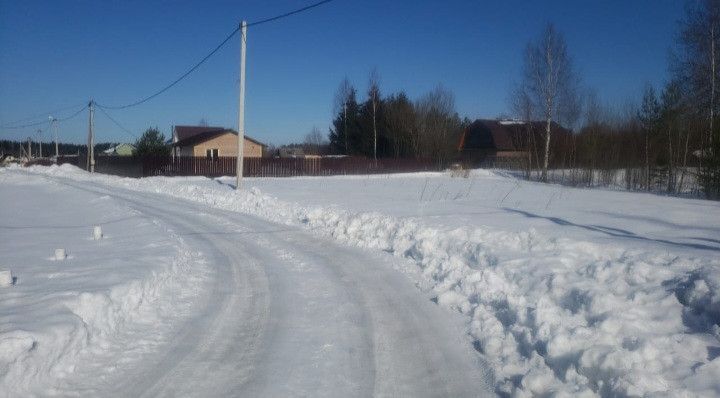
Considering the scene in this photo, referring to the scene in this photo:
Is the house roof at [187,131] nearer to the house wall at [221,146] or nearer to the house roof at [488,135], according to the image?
the house wall at [221,146]

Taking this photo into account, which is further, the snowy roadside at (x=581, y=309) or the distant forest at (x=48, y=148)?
the distant forest at (x=48, y=148)

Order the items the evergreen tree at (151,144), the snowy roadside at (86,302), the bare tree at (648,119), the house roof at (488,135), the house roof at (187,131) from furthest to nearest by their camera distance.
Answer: the house roof at (187,131)
the house roof at (488,135)
the evergreen tree at (151,144)
the bare tree at (648,119)
the snowy roadside at (86,302)

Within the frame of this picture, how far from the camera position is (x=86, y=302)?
5934 millimetres

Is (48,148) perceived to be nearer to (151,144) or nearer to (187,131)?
(187,131)

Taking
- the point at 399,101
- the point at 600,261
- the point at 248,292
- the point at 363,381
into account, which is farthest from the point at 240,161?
the point at 399,101

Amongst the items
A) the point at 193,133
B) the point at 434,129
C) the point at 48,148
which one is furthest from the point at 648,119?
the point at 48,148

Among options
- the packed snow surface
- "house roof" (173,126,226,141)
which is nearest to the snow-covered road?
the packed snow surface

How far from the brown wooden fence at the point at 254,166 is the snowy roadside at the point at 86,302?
28.7 meters

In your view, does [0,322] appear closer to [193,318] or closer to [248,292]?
[193,318]

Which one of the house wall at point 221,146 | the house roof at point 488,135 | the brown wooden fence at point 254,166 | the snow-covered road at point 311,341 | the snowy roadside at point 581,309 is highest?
the house roof at point 488,135

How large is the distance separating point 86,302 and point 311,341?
254 cm

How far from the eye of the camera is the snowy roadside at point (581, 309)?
14.3ft

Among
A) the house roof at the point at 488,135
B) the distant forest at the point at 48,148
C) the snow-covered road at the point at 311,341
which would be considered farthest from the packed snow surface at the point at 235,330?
the distant forest at the point at 48,148

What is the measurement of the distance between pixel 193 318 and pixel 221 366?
1555 mm
